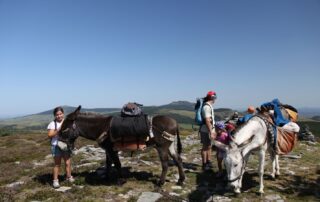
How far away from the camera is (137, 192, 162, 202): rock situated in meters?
8.43

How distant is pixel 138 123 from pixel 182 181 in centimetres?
272

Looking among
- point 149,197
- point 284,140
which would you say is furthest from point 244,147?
point 149,197

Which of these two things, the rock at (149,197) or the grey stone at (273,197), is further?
the grey stone at (273,197)

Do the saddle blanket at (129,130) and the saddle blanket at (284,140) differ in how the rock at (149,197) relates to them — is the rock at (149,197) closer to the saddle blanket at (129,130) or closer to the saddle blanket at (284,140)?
the saddle blanket at (129,130)

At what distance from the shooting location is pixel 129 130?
31.8 feet

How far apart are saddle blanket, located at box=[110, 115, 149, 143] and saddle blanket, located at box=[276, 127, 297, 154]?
4981 mm

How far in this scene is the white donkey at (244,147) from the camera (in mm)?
7812

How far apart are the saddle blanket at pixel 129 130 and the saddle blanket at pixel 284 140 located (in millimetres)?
4981

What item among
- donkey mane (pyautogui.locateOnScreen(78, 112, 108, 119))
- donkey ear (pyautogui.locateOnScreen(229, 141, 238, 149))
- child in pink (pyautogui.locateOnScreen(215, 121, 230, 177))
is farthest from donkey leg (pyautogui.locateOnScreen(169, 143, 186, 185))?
donkey mane (pyautogui.locateOnScreen(78, 112, 108, 119))

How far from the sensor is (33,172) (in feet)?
41.1

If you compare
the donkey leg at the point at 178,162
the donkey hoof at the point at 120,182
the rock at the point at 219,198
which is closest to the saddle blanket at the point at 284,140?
the rock at the point at 219,198

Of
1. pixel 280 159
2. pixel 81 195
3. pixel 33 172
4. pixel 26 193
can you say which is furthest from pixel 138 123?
pixel 280 159

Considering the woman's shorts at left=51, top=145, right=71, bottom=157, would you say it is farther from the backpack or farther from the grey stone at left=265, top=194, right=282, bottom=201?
the grey stone at left=265, top=194, right=282, bottom=201

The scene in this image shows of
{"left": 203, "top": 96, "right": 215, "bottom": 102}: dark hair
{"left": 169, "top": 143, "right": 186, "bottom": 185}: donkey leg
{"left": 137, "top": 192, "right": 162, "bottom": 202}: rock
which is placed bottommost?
{"left": 137, "top": 192, "right": 162, "bottom": 202}: rock
